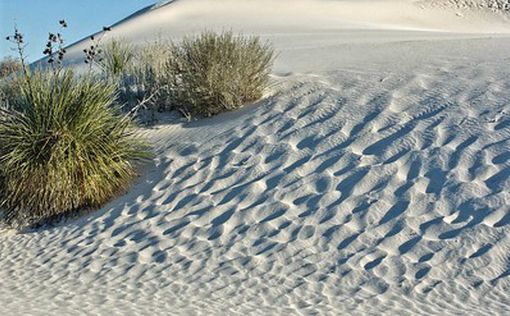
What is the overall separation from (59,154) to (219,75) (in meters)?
2.65

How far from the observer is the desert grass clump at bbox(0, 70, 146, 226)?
29.4 ft

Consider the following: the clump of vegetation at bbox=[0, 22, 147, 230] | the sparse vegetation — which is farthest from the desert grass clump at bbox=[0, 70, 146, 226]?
the sparse vegetation

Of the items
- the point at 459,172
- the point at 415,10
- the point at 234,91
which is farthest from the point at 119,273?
the point at 415,10

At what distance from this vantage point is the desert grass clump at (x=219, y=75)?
10430mm

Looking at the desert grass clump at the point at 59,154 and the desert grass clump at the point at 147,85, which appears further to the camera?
the desert grass clump at the point at 147,85

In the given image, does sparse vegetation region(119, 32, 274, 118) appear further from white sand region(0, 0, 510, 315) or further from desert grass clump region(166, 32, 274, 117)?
white sand region(0, 0, 510, 315)

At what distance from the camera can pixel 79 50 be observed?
91.2 feet

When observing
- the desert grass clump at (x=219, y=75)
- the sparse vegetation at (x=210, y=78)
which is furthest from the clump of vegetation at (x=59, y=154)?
the desert grass clump at (x=219, y=75)

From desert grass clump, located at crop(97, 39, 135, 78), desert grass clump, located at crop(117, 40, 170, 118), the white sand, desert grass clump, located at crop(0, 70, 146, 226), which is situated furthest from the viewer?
desert grass clump, located at crop(97, 39, 135, 78)

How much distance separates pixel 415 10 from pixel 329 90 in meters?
35.1

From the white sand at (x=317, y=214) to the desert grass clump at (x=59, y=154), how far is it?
0.38m

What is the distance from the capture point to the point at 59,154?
8945 millimetres

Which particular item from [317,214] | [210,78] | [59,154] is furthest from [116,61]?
[317,214]

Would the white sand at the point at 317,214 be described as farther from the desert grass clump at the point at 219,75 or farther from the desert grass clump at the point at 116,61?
the desert grass clump at the point at 116,61
